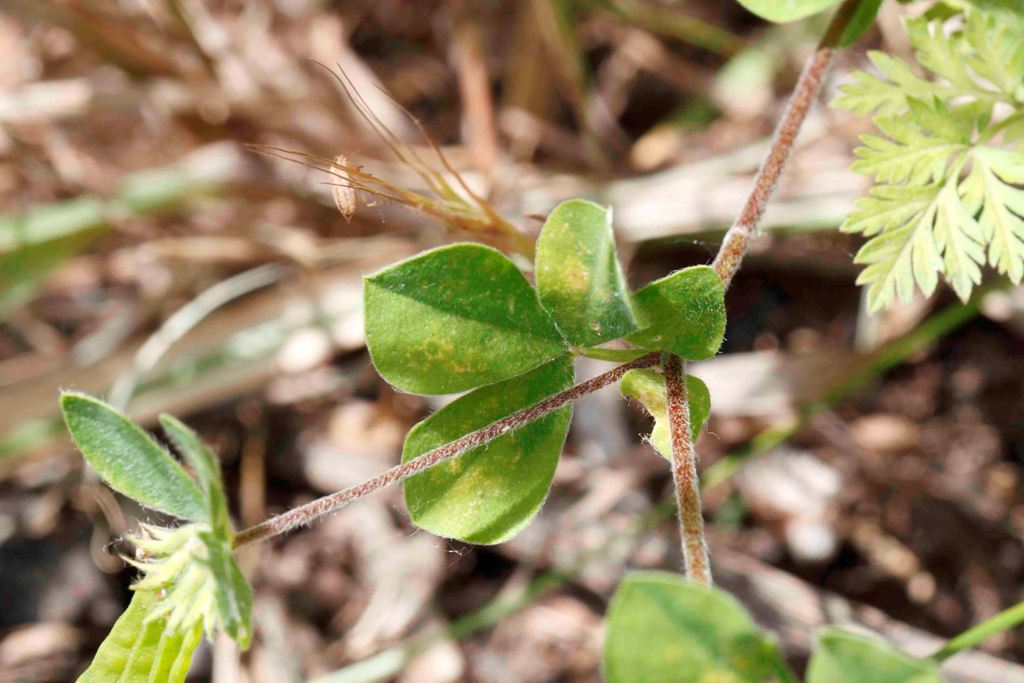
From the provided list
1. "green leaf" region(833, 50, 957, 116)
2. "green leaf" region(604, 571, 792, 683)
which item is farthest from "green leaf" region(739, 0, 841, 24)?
"green leaf" region(604, 571, 792, 683)

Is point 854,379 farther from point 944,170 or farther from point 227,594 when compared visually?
point 227,594

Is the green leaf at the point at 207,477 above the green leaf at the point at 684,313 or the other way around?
the other way around

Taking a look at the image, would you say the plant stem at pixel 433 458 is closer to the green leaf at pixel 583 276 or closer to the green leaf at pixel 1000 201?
the green leaf at pixel 583 276

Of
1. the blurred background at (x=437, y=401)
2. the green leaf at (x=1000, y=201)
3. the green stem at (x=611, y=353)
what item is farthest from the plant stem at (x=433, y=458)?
the blurred background at (x=437, y=401)

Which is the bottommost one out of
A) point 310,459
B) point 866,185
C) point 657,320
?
point 310,459

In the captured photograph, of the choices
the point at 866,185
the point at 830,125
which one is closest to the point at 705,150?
the point at 830,125

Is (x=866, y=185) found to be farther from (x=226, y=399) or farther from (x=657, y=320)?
(x=226, y=399)

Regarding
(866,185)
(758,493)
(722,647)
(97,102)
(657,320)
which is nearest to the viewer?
(722,647)
